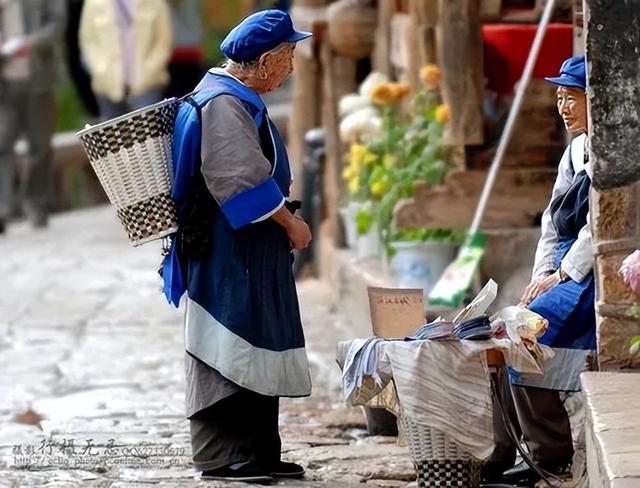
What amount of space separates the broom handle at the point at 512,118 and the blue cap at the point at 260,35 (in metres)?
2.47

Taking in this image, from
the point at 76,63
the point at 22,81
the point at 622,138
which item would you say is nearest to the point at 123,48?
the point at 22,81

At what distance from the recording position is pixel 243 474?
259 inches

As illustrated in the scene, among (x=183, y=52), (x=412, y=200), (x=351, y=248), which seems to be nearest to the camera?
(x=412, y=200)

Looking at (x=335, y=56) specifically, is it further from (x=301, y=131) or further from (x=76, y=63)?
(x=76, y=63)

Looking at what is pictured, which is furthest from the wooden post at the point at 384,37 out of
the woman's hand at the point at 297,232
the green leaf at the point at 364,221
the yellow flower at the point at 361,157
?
the woman's hand at the point at 297,232

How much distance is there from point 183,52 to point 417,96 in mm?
6892

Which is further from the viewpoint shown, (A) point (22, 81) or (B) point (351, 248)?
(A) point (22, 81)

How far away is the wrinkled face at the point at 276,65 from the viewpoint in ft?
21.4

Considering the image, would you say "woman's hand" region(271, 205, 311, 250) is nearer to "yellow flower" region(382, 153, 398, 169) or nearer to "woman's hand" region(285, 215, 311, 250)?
"woman's hand" region(285, 215, 311, 250)

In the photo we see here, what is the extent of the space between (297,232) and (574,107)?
1.05 meters

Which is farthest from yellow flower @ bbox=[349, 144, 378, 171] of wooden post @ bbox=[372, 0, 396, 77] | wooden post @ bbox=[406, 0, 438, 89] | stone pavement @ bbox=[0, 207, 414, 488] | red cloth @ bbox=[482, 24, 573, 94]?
wooden post @ bbox=[372, 0, 396, 77]

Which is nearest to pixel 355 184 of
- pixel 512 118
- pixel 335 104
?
pixel 335 104

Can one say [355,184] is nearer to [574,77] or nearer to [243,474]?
[243,474]

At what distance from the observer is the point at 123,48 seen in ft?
50.3
